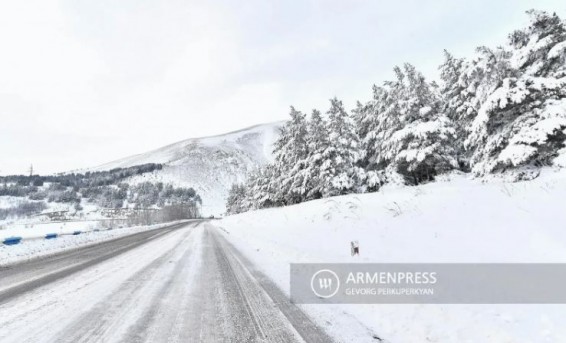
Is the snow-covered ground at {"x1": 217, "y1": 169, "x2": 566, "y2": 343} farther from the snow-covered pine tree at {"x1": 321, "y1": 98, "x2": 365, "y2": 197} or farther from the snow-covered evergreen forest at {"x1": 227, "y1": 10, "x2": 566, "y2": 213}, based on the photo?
the snow-covered pine tree at {"x1": 321, "y1": 98, "x2": 365, "y2": 197}

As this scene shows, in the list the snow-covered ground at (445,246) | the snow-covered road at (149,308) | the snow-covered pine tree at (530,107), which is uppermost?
the snow-covered pine tree at (530,107)

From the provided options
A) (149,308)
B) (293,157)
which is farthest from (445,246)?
(293,157)

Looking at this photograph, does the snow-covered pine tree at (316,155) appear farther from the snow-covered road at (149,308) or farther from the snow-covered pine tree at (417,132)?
the snow-covered road at (149,308)

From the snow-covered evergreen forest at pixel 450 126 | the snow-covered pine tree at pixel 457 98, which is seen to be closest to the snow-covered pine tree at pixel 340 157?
the snow-covered evergreen forest at pixel 450 126

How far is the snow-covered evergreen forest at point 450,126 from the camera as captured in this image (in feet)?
46.9

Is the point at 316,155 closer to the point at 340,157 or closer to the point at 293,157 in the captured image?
the point at 340,157

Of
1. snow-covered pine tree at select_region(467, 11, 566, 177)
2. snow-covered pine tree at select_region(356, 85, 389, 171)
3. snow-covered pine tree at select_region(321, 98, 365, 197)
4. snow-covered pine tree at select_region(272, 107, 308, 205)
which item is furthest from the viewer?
snow-covered pine tree at select_region(272, 107, 308, 205)

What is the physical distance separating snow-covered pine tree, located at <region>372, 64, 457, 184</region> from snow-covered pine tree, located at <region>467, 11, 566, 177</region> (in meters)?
4.78

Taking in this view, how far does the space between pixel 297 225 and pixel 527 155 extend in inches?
410

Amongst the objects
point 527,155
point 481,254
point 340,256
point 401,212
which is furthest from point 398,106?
point 481,254

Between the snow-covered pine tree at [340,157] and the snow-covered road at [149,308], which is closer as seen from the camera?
the snow-covered road at [149,308]

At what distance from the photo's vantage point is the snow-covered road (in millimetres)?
4590

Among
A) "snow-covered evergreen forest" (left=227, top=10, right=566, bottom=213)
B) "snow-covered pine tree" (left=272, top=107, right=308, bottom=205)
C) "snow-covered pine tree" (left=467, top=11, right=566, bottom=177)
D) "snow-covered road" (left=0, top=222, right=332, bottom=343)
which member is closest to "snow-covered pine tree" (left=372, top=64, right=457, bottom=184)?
"snow-covered evergreen forest" (left=227, top=10, right=566, bottom=213)

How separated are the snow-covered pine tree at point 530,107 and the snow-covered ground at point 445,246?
52.1 inches
